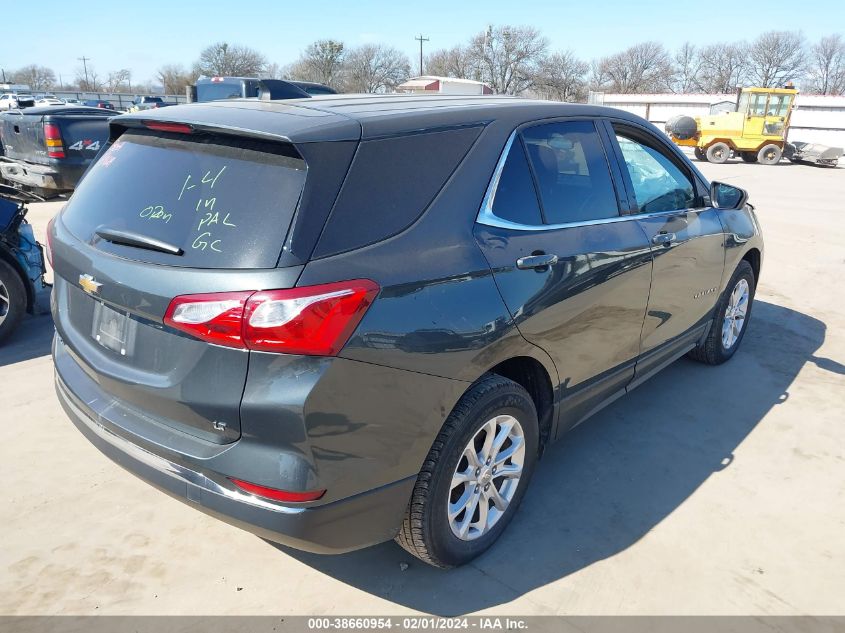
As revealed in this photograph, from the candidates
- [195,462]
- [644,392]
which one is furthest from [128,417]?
[644,392]

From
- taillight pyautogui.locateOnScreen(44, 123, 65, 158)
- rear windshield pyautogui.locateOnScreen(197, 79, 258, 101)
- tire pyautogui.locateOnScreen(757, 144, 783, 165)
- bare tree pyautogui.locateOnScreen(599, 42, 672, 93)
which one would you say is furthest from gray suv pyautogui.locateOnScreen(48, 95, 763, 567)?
bare tree pyautogui.locateOnScreen(599, 42, 672, 93)

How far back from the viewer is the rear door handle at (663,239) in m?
3.44

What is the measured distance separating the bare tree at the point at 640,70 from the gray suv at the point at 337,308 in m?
77.7

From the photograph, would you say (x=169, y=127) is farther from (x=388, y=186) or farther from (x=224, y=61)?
(x=224, y=61)

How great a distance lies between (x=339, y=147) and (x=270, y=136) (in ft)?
0.75

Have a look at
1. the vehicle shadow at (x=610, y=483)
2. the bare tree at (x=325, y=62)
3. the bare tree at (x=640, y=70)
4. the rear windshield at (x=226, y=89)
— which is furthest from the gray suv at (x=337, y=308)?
the bare tree at (x=640, y=70)

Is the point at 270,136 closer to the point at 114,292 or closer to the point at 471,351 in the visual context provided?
the point at 114,292

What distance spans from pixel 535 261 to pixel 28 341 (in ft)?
14.0

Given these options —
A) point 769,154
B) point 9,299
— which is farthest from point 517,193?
point 769,154

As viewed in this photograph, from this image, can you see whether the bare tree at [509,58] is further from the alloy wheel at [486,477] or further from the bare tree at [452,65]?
the alloy wheel at [486,477]

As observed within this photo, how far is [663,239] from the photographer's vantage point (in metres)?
3.50

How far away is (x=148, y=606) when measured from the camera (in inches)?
95.5

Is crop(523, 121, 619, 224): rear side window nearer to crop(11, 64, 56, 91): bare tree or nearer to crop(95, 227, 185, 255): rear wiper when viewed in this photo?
crop(95, 227, 185, 255): rear wiper

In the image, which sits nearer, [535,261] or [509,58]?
[535,261]
